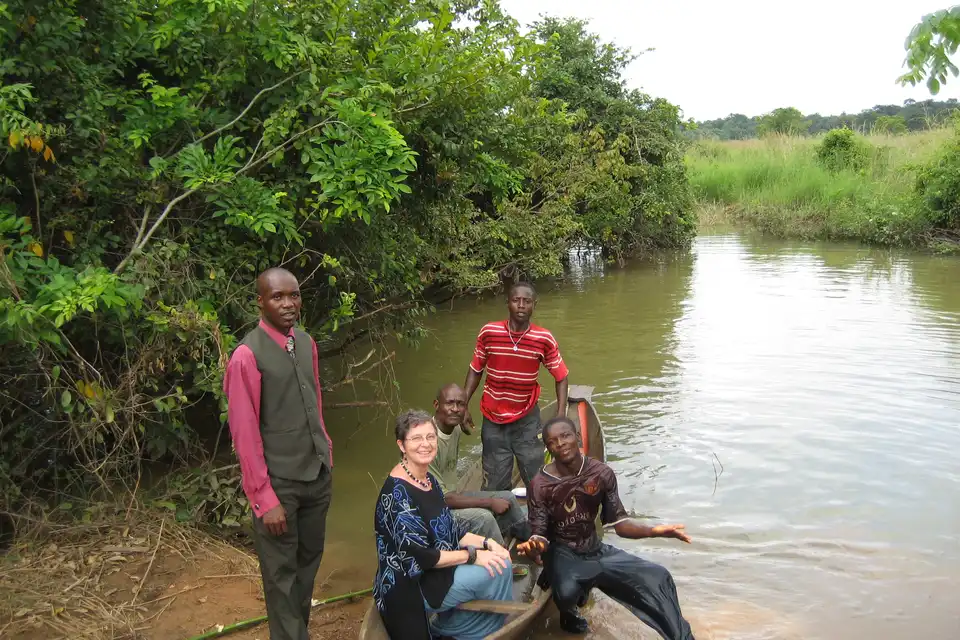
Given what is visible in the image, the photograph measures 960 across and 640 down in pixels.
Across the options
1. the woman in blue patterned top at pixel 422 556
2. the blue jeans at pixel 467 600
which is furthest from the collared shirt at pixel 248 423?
the blue jeans at pixel 467 600

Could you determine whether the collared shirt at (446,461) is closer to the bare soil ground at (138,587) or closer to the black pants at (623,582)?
the black pants at (623,582)

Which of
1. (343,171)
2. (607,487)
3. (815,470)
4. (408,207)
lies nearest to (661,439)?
(815,470)

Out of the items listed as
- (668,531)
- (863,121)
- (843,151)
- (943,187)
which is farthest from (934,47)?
(863,121)

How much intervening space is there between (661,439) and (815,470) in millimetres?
1546

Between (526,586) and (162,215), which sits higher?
(162,215)

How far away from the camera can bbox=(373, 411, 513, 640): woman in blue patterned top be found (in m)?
3.52

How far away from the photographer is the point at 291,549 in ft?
11.6

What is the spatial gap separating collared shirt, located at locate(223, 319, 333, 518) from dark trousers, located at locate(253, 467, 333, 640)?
0.34 ft

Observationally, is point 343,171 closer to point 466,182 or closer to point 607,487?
point 466,182

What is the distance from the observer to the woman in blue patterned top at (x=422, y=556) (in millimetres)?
3520

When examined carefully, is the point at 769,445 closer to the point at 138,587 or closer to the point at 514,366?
the point at 514,366

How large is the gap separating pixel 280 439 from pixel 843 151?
31958 mm

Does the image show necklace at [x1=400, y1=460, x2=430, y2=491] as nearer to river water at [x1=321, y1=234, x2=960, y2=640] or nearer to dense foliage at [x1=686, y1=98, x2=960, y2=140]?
river water at [x1=321, y1=234, x2=960, y2=640]

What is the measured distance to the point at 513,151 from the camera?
7.52 meters
